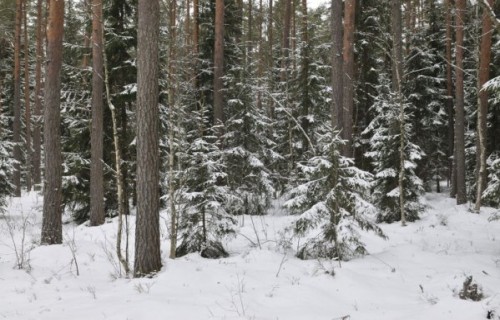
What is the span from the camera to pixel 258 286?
6.70 meters

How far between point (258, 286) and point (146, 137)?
337 cm

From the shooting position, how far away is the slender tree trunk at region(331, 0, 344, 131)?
37.6 feet

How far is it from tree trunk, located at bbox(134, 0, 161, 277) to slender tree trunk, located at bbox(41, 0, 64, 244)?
15.0 ft

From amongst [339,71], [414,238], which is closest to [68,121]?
[339,71]

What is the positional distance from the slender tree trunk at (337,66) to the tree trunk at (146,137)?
20.1ft

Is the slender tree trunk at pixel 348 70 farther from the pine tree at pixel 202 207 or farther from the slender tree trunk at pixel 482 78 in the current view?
the slender tree trunk at pixel 482 78

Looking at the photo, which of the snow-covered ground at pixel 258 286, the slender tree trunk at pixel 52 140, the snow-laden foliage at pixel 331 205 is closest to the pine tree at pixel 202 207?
the snow-covered ground at pixel 258 286

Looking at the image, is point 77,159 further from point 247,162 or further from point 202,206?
point 202,206

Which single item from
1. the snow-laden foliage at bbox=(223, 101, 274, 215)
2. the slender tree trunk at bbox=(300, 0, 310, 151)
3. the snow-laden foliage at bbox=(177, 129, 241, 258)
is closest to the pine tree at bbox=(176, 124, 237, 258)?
the snow-laden foliage at bbox=(177, 129, 241, 258)

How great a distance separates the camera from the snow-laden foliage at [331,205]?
7.95 metres

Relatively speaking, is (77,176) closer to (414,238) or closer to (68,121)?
(68,121)

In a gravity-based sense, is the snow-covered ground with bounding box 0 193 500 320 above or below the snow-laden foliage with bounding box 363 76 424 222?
below

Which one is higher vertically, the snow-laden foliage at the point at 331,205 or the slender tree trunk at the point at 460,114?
the slender tree trunk at the point at 460,114

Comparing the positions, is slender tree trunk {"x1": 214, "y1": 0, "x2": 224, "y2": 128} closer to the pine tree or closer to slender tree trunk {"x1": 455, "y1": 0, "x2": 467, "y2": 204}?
the pine tree
